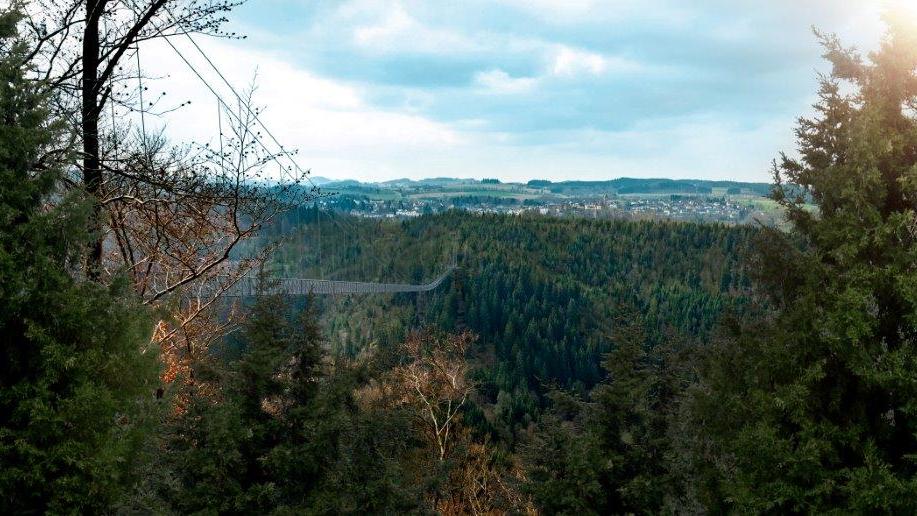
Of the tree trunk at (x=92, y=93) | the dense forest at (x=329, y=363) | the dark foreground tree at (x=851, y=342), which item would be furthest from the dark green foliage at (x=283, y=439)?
the dark foreground tree at (x=851, y=342)

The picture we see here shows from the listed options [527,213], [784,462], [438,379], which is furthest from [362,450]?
[527,213]

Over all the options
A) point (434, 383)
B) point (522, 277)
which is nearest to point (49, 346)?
point (434, 383)

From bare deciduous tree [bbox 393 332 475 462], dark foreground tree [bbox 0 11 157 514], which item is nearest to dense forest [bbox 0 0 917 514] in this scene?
dark foreground tree [bbox 0 11 157 514]

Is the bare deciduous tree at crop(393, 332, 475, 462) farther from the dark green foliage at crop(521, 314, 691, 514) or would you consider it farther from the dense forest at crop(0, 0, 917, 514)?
the dark green foliage at crop(521, 314, 691, 514)

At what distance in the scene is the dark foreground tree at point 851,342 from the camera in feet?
23.2

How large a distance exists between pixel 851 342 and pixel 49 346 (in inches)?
321

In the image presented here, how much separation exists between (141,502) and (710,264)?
151 meters

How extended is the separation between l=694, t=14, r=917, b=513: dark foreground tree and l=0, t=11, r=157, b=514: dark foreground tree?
6.93m

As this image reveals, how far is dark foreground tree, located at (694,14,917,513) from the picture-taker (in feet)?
23.2

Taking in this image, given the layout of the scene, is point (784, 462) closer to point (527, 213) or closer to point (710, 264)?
point (710, 264)

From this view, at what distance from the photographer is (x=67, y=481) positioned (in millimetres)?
4172

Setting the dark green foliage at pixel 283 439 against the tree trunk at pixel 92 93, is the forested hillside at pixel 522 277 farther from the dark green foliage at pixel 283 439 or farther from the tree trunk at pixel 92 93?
the tree trunk at pixel 92 93

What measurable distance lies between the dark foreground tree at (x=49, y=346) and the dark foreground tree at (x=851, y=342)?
22.7 feet

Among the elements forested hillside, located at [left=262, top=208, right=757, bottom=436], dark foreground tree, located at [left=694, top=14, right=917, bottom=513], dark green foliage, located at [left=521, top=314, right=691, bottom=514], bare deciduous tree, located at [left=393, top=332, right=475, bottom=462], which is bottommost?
forested hillside, located at [left=262, top=208, right=757, bottom=436]
